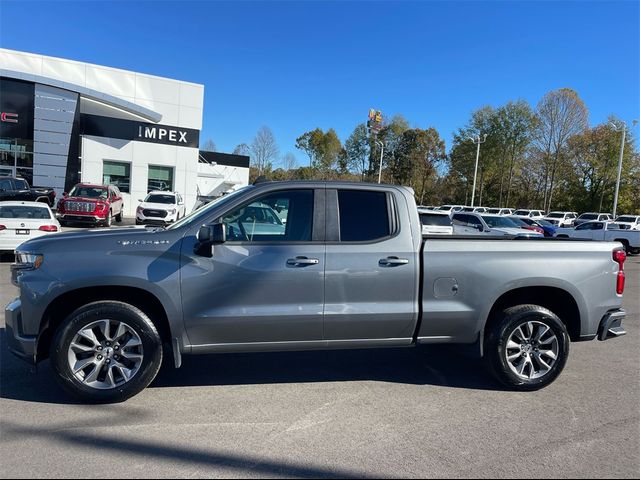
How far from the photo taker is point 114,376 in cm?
401

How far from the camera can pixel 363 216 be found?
14.4ft

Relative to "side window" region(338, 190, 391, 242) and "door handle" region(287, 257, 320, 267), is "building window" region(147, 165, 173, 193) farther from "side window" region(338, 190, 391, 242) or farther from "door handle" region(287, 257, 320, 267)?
"door handle" region(287, 257, 320, 267)

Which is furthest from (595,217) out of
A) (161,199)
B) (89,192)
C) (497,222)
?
(89,192)

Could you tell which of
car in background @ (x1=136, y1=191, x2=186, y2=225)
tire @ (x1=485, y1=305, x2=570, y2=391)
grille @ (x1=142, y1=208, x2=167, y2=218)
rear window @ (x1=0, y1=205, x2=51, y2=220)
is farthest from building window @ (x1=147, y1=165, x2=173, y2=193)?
tire @ (x1=485, y1=305, x2=570, y2=391)

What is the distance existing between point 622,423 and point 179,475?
11.4ft

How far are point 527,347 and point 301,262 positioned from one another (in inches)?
92.0

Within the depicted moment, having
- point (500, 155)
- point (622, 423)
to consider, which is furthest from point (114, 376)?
point (500, 155)

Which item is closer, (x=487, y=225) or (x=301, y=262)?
(x=301, y=262)

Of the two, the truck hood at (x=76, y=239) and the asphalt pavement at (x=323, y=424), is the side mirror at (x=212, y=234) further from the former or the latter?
the asphalt pavement at (x=323, y=424)

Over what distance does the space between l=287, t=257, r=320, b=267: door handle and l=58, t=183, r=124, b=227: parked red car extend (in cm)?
1629

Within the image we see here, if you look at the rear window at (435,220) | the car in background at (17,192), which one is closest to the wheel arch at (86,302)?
the rear window at (435,220)

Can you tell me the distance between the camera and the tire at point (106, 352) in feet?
12.6

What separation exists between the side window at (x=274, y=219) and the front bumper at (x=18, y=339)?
1788 mm

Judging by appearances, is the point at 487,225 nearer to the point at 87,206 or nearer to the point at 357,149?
the point at 87,206
